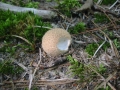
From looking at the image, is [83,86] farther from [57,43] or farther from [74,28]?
[74,28]

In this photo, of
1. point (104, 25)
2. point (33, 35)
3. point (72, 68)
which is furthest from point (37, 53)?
point (104, 25)

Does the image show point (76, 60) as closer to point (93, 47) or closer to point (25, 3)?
point (93, 47)

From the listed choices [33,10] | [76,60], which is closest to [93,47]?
[76,60]

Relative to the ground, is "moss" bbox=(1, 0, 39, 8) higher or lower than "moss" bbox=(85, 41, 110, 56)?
higher

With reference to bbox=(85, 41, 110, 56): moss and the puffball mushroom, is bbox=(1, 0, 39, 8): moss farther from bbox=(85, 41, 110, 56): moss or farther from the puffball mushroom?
Result: bbox=(85, 41, 110, 56): moss

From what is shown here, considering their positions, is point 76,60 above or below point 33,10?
below

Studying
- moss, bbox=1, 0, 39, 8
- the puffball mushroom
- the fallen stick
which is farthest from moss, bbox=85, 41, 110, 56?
moss, bbox=1, 0, 39, 8

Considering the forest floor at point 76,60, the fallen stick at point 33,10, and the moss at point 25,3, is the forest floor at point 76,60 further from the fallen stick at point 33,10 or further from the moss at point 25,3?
the moss at point 25,3

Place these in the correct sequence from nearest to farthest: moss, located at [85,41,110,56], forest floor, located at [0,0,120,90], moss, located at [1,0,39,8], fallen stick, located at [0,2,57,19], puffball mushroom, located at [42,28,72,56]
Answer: forest floor, located at [0,0,120,90] < puffball mushroom, located at [42,28,72,56] < moss, located at [85,41,110,56] < fallen stick, located at [0,2,57,19] < moss, located at [1,0,39,8]

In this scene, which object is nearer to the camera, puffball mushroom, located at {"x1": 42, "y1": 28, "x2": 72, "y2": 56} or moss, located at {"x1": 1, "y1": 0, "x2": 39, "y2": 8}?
puffball mushroom, located at {"x1": 42, "y1": 28, "x2": 72, "y2": 56}
